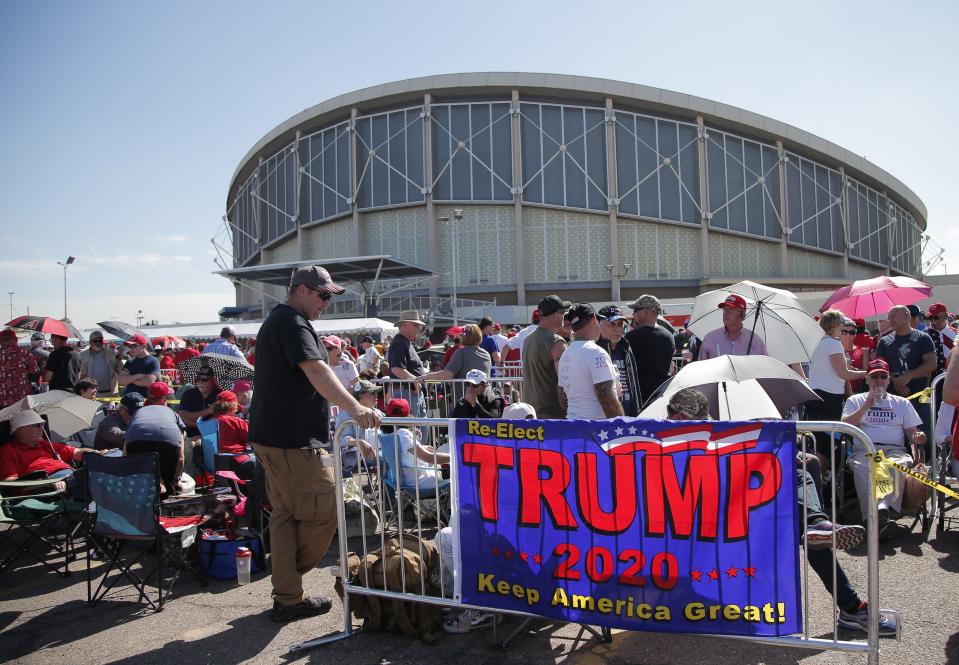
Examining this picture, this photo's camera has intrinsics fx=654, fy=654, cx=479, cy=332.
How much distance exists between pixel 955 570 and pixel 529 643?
3.25 metres

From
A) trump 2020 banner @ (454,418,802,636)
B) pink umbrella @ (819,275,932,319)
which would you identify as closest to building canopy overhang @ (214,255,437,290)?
pink umbrella @ (819,275,932,319)

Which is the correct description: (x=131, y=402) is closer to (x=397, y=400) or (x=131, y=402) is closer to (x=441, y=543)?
(x=397, y=400)

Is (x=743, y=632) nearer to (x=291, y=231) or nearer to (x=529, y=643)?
(x=529, y=643)

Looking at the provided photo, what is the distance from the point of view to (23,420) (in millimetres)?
5816

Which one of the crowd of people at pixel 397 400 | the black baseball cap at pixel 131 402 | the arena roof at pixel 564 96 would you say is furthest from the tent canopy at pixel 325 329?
the arena roof at pixel 564 96

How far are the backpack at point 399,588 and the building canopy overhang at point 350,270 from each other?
976 inches

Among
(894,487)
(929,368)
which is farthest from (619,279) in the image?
(894,487)

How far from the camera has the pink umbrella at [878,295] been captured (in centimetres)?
930

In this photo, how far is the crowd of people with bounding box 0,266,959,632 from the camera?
13.0ft

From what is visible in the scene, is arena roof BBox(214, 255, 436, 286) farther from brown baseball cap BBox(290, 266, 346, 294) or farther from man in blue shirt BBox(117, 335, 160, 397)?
brown baseball cap BBox(290, 266, 346, 294)

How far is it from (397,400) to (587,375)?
2.67 m

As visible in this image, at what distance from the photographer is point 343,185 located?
140 ft

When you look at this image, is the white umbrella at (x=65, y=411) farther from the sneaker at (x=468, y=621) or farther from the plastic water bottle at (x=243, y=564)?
the sneaker at (x=468, y=621)

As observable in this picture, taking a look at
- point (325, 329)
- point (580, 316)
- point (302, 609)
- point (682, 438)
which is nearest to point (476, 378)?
point (580, 316)
